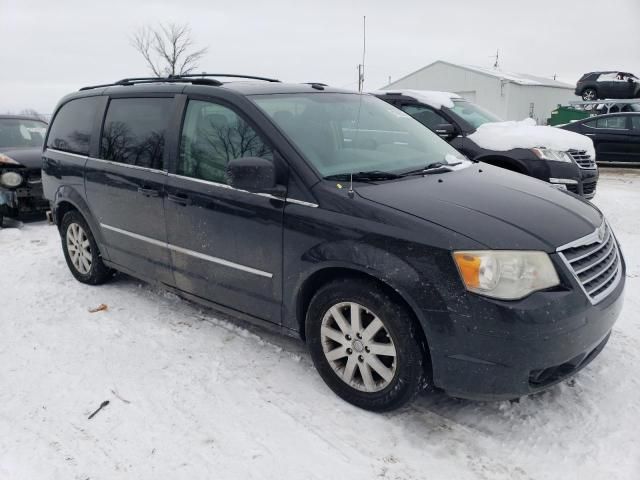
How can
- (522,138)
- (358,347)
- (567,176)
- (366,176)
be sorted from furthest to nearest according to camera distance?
(522,138) → (567,176) → (366,176) → (358,347)

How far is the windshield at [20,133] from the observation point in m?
8.03

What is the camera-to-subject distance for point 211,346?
3551mm

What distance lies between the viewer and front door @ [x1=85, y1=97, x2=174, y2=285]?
3.71 meters

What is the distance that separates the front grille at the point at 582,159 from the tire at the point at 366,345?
533 centimetres

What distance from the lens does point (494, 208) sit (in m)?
2.71

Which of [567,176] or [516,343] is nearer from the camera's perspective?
[516,343]

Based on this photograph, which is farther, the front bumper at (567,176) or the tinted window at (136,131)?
the front bumper at (567,176)

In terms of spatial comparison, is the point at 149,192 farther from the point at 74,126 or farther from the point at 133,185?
the point at 74,126

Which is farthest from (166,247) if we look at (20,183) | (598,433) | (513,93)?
(513,93)

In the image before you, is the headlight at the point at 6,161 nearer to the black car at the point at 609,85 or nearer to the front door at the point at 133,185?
the front door at the point at 133,185

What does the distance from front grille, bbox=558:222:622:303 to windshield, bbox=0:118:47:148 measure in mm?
7828

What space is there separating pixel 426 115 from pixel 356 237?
5.23 meters

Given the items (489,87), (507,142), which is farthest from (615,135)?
(489,87)

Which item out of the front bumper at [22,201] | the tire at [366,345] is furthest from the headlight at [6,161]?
the tire at [366,345]
